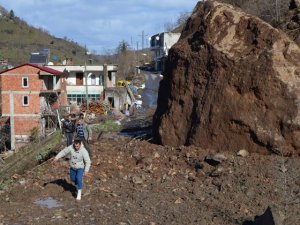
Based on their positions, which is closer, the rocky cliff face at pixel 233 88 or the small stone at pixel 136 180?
the small stone at pixel 136 180

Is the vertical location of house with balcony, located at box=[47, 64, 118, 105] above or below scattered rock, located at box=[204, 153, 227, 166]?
above

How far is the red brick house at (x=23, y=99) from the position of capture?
45.5 metres

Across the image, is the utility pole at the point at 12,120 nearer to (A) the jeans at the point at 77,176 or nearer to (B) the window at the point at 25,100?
(B) the window at the point at 25,100

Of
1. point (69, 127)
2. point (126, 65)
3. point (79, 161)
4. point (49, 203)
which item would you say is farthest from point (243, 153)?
point (126, 65)

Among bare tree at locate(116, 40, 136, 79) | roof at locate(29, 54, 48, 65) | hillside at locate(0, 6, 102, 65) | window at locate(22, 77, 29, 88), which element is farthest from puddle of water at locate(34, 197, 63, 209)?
hillside at locate(0, 6, 102, 65)

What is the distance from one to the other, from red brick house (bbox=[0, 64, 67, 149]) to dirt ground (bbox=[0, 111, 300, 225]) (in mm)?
34773

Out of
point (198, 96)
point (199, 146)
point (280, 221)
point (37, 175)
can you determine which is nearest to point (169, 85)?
point (198, 96)

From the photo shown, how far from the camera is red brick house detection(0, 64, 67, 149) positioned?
4550 cm

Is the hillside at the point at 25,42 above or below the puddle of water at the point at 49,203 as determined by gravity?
above

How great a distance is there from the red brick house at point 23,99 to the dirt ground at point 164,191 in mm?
34773

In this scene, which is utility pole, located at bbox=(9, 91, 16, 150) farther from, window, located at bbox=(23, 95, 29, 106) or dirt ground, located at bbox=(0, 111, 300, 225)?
dirt ground, located at bbox=(0, 111, 300, 225)

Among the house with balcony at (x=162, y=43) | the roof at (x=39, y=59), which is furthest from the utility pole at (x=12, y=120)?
the house with balcony at (x=162, y=43)

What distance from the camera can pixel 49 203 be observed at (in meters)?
8.84

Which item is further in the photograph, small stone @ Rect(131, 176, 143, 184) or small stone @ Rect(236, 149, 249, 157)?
small stone @ Rect(236, 149, 249, 157)
